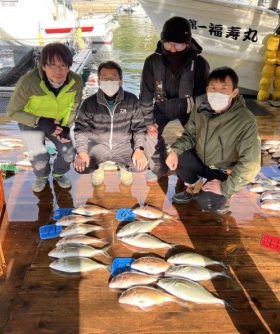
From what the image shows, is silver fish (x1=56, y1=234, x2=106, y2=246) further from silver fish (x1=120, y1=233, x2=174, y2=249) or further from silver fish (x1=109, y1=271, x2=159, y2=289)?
silver fish (x1=109, y1=271, x2=159, y2=289)

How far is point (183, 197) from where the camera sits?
10.6 feet

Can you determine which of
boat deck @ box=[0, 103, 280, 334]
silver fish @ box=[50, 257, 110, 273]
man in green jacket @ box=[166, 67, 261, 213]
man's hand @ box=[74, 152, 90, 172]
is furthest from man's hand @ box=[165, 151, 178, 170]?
silver fish @ box=[50, 257, 110, 273]

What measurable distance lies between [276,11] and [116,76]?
6.37 m

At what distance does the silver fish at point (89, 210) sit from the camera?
9.71 feet

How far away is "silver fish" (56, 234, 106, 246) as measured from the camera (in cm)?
258

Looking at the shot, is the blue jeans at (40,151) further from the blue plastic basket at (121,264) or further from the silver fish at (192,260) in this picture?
the silver fish at (192,260)

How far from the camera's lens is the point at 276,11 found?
25.7 ft

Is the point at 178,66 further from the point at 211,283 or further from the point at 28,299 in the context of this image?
the point at 28,299

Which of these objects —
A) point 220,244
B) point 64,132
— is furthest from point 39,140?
point 220,244

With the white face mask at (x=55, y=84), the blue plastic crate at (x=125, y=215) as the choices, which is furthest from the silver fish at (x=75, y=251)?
the white face mask at (x=55, y=84)

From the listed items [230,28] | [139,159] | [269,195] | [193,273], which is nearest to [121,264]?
[193,273]

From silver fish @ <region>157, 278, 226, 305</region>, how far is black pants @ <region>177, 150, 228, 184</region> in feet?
3.81

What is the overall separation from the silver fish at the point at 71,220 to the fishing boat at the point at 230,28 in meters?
6.90

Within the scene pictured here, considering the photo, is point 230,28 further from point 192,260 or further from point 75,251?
point 75,251
